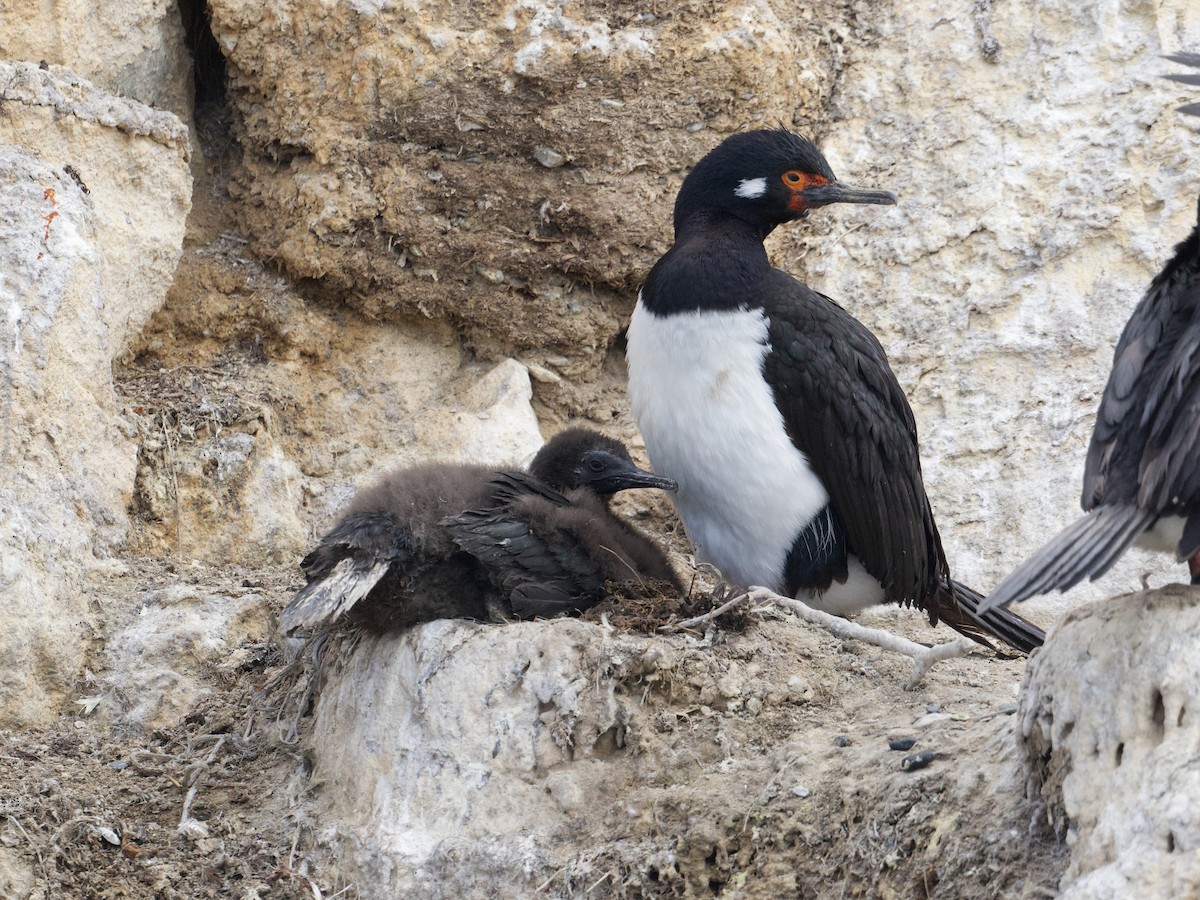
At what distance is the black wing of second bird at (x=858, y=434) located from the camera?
564 cm

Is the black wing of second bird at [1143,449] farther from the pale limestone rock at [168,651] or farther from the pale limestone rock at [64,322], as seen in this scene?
the pale limestone rock at [64,322]

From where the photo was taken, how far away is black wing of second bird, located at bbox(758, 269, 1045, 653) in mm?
5645

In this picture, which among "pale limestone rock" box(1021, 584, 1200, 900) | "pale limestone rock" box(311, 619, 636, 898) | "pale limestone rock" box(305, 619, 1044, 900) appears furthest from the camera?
"pale limestone rock" box(311, 619, 636, 898)

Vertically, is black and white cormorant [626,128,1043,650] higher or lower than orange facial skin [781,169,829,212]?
lower

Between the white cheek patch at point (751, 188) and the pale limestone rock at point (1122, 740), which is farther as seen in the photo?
the white cheek patch at point (751, 188)

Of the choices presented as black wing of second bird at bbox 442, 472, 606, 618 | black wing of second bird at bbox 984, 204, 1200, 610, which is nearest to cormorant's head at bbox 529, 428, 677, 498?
black wing of second bird at bbox 442, 472, 606, 618

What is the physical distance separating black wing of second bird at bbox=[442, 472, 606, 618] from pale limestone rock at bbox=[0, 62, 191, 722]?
1557mm

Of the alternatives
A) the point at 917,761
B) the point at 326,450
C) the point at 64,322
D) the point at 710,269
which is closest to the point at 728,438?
the point at 710,269

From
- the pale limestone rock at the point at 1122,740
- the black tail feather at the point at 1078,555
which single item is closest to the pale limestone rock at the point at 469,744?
the pale limestone rock at the point at 1122,740

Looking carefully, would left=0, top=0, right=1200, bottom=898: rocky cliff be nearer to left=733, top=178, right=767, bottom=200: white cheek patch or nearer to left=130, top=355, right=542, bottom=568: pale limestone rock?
left=130, top=355, right=542, bottom=568: pale limestone rock

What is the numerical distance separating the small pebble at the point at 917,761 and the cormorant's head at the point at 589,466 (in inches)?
80.9

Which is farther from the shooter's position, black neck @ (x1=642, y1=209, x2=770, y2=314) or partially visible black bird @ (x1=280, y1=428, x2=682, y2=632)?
black neck @ (x1=642, y1=209, x2=770, y2=314)

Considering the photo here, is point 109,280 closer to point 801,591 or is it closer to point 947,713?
point 801,591

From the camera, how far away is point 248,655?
5.59 metres
